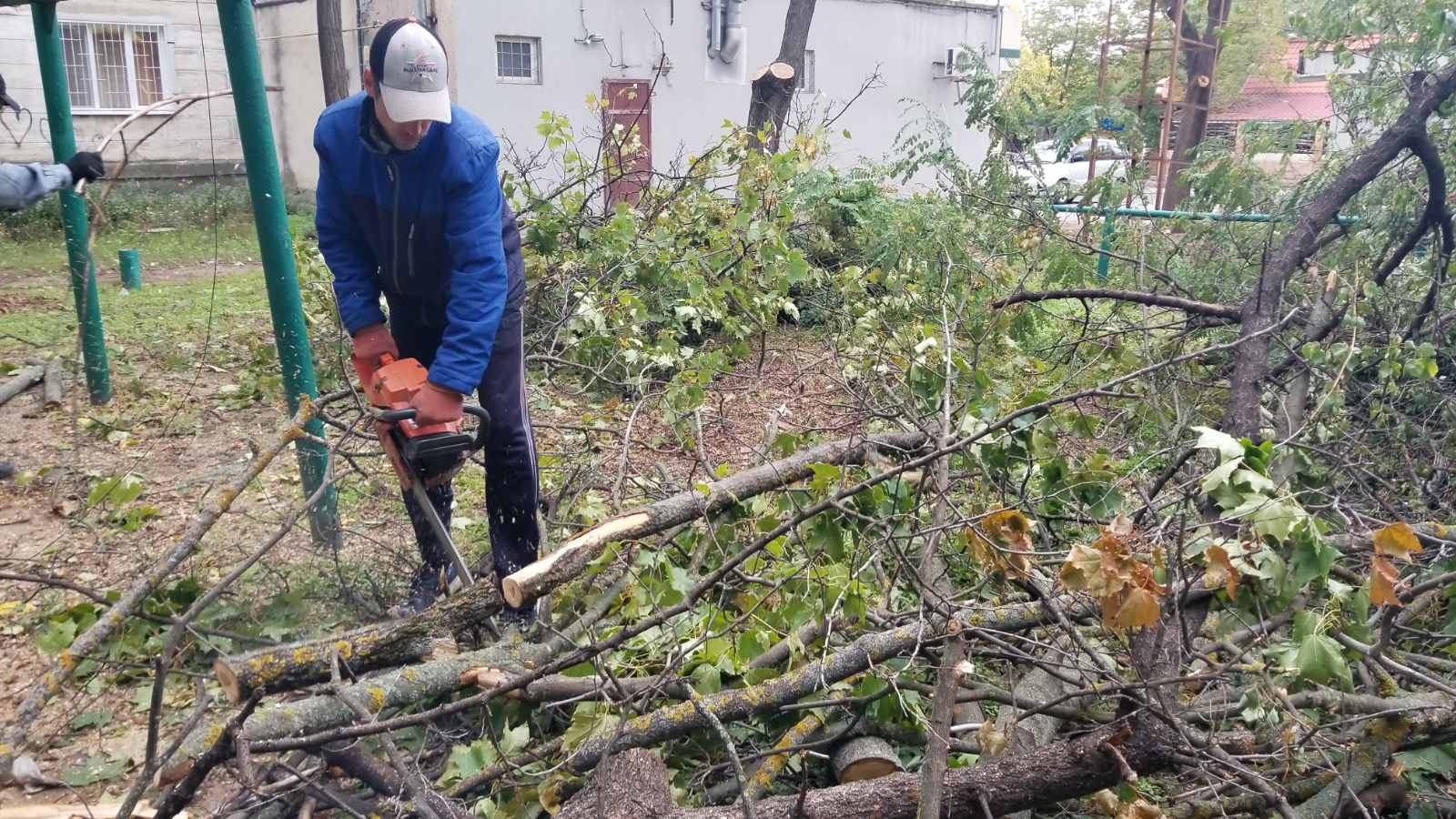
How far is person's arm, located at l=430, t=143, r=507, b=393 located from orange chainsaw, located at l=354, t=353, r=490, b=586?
0.41 ft

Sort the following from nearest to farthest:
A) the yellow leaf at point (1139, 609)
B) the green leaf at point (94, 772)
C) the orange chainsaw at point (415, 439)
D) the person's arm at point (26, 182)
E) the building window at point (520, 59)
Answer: the yellow leaf at point (1139, 609), the green leaf at point (94, 772), the orange chainsaw at point (415, 439), the person's arm at point (26, 182), the building window at point (520, 59)

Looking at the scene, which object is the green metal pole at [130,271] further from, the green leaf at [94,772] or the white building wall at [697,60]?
the green leaf at [94,772]

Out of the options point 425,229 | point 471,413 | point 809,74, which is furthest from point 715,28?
point 471,413

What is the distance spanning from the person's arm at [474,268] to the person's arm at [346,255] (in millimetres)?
377

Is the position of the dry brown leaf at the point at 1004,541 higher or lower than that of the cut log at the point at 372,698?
higher

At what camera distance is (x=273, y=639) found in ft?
9.88

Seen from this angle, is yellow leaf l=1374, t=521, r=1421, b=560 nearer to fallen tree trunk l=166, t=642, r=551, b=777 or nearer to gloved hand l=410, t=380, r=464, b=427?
fallen tree trunk l=166, t=642, r=551, b=777

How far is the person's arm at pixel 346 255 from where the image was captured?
3107 mm

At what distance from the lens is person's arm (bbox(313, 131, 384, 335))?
3.11 meters

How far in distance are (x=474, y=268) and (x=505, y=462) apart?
2.07 feet

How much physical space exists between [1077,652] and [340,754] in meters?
1.85

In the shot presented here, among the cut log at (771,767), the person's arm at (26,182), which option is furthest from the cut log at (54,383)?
the cut log at (771,767)

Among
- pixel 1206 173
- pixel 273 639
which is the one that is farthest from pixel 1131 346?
pixel 273 639

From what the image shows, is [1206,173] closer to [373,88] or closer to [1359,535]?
[1359,535]
